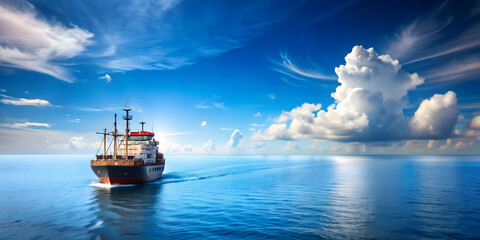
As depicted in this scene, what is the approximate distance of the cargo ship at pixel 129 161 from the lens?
61438 mm

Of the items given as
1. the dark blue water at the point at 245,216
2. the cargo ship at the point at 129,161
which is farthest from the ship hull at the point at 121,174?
the dark blue water at the point at 245,216

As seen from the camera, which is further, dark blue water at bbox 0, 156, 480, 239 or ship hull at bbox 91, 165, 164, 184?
ship hull at bbox 91, 165, 164, 184

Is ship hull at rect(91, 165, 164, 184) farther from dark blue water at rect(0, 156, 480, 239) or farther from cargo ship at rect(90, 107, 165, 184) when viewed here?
dark blue water at rect(0, 156, 480, 239)

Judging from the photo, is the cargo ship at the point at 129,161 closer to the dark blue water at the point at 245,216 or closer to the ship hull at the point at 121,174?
the ship hull at the point at 121,174

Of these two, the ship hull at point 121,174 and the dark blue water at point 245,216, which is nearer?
the dark blue water at point 245,216

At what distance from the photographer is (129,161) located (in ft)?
204

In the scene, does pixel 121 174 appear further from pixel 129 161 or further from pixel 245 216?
pixel 245 216

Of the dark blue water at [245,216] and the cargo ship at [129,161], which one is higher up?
the cargo ship at [129,161]

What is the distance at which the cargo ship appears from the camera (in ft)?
202

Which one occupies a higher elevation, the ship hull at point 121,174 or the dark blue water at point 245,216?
the ship hull at point 121,174

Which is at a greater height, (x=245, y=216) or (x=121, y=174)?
(x=121, y=174)

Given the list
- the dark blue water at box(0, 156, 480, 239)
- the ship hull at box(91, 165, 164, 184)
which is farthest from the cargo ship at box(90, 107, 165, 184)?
A: the dark blue water at box(0, 156, 480, 239)

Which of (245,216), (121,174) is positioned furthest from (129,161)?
(245,216)

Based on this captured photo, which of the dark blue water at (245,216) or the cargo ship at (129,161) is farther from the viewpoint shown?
the cargo ship at (129,161)
